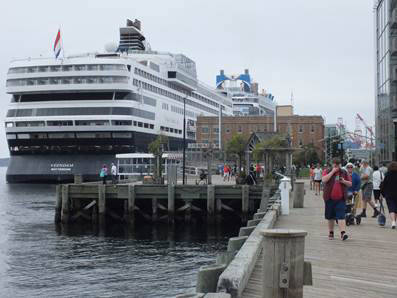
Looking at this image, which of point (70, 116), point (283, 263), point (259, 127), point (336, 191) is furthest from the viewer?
point (259, 127)

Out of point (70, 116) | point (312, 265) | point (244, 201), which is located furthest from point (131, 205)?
point (70, 116)

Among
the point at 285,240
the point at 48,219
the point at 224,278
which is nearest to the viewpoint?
the point at 285,240

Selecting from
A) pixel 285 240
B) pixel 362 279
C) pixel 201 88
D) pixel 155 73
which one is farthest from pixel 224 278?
pixel 201 88

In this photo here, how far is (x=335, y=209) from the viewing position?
11.5 metres

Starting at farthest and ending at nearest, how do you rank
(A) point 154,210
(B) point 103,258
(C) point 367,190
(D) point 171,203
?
(A) point 154,210 → (D) point 171,203 → (B) point 103,258 → (C) point 367,190

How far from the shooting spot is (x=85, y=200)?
1346 inches

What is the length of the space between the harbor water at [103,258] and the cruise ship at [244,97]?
360 feet

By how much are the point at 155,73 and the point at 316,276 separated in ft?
258

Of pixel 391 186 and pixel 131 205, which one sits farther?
pixel 131 205

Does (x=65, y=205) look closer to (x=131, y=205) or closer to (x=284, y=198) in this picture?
(x=131, y=205)

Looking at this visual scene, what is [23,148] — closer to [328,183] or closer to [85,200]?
[85,200]

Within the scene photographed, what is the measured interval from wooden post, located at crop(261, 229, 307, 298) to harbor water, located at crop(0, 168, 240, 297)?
784cm

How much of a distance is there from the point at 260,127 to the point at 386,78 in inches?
2707

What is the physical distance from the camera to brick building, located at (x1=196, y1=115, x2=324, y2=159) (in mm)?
100062
